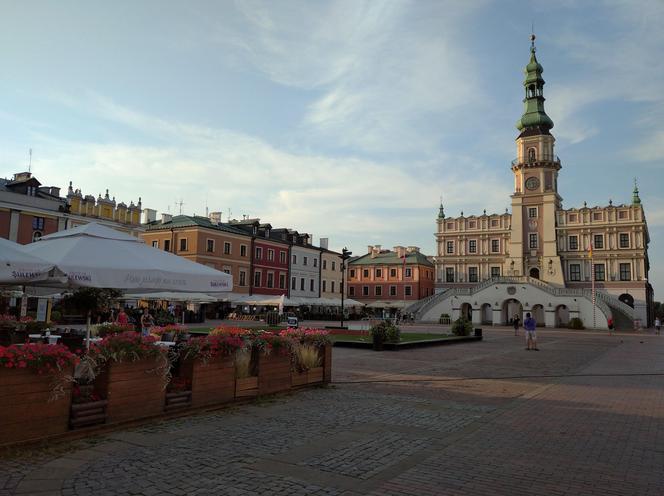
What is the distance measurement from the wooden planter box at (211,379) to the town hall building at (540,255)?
5323 centimetres

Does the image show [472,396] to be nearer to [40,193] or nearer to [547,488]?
[547,488]

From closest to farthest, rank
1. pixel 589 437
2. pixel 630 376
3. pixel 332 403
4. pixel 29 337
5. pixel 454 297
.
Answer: pixel 589 437 → pixel 332 403 → pixel 29 337 → pixel 630 376 → pixel 454 297

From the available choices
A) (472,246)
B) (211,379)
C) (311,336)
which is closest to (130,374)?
(211,379)

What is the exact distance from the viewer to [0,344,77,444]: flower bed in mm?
→ 5984

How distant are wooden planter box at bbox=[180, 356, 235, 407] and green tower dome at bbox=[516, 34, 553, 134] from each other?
69.7 meters

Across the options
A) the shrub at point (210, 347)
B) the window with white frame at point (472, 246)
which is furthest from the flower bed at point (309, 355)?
the window with white frame at point (472, 246)

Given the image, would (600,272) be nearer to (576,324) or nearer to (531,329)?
(576,324)

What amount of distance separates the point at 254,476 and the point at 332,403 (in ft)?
14.4

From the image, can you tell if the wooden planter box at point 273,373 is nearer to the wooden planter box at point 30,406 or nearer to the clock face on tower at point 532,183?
the wooden planter box at point 30,406

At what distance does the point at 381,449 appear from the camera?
22.3 feet

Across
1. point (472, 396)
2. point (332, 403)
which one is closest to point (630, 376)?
point (472, 396)

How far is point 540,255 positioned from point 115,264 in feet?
218

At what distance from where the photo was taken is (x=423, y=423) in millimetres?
8391

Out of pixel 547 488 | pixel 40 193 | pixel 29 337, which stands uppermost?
pixel 40 193
